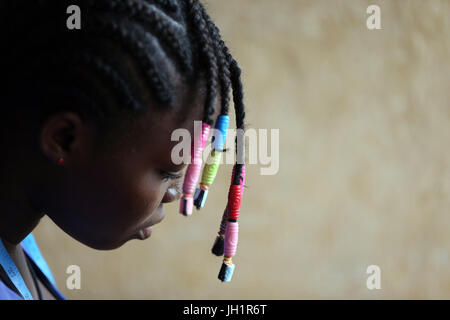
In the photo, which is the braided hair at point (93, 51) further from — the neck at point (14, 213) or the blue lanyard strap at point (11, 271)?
the blue lanyard strap at point (11, 271)

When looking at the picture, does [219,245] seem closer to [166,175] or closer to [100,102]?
[166,175]

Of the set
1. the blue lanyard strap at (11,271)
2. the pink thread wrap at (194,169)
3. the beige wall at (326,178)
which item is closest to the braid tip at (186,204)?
the pink thread wrap at (194,169)

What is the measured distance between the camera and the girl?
21.2 inches

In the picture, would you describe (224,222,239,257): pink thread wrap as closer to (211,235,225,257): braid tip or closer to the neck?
(211,235,225,257): braid tip

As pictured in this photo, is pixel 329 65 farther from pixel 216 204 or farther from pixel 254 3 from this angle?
pixel 216 204

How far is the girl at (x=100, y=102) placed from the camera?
21.2 inches

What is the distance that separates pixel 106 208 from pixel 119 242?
8 centimetres

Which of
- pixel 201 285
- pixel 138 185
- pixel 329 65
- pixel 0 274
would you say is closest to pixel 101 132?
pixel 138 185

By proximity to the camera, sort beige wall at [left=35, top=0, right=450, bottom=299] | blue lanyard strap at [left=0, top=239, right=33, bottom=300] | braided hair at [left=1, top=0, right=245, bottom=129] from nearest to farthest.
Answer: braided hair at [left=1, top=0, right=245, bottom=129], blue lanyard strap at [left=0, top=239, right=33, bottom=300], beige wall at [left=35, top=0, right=450, bottom=299]

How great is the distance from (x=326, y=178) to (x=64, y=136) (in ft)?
4.60

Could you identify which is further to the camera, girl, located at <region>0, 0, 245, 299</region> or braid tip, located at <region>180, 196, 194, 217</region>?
braid tip, located at <region>180, 196, 194, 217</region>

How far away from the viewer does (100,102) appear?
1.79 ft

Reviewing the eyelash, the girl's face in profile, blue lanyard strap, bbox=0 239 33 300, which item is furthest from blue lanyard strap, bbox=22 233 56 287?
the eyelash

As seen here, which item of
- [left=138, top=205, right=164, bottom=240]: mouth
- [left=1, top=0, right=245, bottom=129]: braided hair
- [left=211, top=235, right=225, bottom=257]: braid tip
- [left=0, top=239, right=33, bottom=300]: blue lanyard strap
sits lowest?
[left=0, top=239, right=33, bottom=300]: blue lanyard strap
